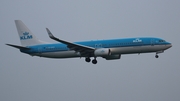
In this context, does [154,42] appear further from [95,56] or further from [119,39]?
[95,56]

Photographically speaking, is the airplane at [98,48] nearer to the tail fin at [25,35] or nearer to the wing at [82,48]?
the wing at [82,48]

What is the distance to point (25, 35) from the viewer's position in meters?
76.3

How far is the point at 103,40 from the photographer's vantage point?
68.1m

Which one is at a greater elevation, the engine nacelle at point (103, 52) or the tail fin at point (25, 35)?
the tail fin at point (25, 35)

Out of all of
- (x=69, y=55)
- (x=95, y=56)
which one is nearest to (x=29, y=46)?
(x=69, y=55)

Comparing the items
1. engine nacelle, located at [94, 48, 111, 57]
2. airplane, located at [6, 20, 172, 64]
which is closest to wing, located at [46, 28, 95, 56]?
airplane, located at [6, 20, 172, 64]

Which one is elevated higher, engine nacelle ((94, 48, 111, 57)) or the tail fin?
the tail fin

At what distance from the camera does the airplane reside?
216 feet

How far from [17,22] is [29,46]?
6.23 metres

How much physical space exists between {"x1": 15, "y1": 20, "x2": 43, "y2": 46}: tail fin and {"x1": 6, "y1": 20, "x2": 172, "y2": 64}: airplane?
4.29 ft

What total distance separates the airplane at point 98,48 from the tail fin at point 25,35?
1.31 meters

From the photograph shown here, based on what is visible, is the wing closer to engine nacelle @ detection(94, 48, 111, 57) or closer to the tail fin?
engine nacelle @ detection(94, 48, 111, 57)

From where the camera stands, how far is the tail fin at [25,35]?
74750 mm

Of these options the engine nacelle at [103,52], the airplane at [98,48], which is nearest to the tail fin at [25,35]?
the airplane at [98,48]
